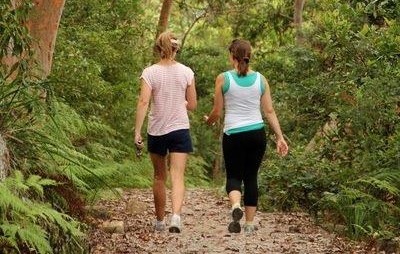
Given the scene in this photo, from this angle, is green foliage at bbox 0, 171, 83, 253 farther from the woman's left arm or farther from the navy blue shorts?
the woman's left arm

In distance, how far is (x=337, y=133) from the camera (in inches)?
436

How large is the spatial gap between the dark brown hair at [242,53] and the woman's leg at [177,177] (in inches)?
Answer: 42.8

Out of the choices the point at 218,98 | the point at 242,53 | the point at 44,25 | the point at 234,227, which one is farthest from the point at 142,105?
the point at 44,25

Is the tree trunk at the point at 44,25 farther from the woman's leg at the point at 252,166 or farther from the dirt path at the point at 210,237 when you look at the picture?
the woman's leg at the point at 252,166

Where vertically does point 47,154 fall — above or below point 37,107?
below

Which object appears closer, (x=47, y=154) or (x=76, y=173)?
(x=47, y=154)

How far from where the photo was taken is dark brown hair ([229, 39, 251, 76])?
7902 mm

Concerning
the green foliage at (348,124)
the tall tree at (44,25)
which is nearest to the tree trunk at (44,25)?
the tall tree at (44,25)

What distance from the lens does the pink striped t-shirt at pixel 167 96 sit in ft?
26.3

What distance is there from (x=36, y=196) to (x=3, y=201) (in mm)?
1017

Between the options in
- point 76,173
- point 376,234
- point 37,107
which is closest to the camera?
point 37,107

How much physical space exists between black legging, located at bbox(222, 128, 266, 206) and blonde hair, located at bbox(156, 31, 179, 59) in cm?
103

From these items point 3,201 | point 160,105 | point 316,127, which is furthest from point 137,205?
point 3,201

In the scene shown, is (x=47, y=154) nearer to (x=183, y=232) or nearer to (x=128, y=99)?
(x=183, y=232)
